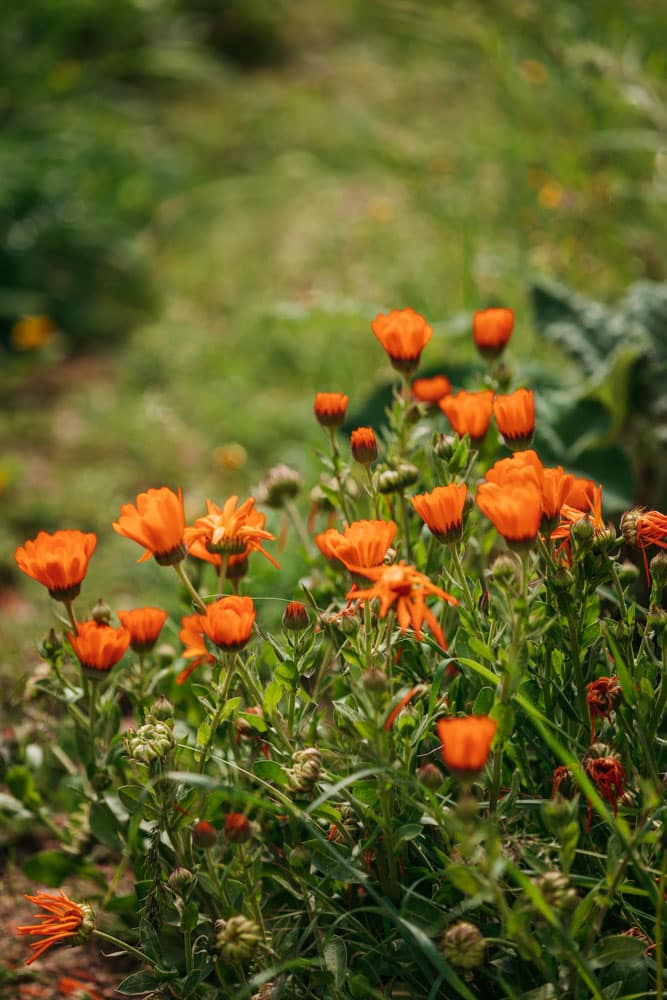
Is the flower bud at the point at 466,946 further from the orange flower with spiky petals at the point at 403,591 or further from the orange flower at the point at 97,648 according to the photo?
the orange flower at the point at 97,648

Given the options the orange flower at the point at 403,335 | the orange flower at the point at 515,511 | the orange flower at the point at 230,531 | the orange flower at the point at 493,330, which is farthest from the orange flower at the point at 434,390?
the orange flower at the point at 515,511

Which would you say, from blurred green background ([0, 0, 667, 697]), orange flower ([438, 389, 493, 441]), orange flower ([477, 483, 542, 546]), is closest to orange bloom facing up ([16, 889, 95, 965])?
orange flower ([477, 483, 542, 546])

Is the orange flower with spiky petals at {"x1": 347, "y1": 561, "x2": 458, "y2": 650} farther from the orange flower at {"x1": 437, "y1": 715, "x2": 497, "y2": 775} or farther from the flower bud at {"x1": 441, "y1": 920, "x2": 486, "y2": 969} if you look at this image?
the flower bud at {"x1": 441, "y1": 920, "x2": 486, "y2": 969}

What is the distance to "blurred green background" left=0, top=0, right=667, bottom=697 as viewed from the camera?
2.11 metres

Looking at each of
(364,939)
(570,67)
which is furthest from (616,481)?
(570,67)

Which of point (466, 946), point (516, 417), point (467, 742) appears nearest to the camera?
point (467, 742)

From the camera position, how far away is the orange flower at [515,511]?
2.91 ft

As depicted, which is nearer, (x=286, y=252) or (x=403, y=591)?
(x=403, y=591)

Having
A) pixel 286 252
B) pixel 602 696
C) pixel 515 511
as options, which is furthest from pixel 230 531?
pixel 286 252

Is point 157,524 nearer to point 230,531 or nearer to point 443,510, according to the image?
point 230,531

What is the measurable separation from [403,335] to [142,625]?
47 centimetres

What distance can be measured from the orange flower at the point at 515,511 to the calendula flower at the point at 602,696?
247mm

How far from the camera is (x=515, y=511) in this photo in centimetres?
89

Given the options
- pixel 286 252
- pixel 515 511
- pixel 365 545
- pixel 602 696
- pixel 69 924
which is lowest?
pixel 286 252
